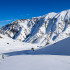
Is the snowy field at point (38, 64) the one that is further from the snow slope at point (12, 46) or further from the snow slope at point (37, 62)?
the snow slope at point (12, 46)

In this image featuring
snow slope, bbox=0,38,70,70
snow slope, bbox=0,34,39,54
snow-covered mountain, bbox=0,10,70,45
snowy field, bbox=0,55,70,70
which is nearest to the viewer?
snowy field, bbox=0,55,70,70

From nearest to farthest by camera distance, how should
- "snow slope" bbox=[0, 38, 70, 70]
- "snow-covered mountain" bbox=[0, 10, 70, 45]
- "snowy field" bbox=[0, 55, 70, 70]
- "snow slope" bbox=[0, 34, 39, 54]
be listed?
"snowy field" bbox=[0, 55, 70, 70], "snow slope" bbox=[0, 38, 70, 70], "snow slope" bbox=[0, 34, 39, 54], "snow-covered mountain" bbox=[0, 10, 70, 45]

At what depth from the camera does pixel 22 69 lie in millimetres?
5863

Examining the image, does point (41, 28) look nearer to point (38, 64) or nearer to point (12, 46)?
point (12, 46)

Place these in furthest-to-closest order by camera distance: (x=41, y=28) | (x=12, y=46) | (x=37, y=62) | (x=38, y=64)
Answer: (x=41, y=28), (x=12, y=46), (x=37, y=62), (x=38, y=64)

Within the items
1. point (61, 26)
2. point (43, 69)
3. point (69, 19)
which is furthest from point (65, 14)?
point (43, 69)

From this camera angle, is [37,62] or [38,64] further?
[37,62]

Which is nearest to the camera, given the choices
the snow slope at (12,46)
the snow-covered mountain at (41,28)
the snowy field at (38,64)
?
the snowy field at (38,64)

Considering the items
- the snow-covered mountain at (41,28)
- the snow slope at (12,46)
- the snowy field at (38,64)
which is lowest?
the snowy field at (38,64)

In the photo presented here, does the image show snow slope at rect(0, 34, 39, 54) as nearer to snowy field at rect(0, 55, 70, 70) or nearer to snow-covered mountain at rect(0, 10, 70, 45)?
snowy field at rect(0, 55, 70, 70)

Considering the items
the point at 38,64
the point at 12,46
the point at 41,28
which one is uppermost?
the point at 41,28

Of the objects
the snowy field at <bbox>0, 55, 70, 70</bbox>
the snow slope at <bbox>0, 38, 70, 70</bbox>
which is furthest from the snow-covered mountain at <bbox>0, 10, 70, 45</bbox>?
the snowy field at <bbox>0, 55, 70, 70</bbox>

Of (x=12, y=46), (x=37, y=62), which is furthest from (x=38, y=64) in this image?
(x=12, y=46)

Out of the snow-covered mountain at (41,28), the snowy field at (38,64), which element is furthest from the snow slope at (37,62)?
the snow-covered mountain at (41,28)
